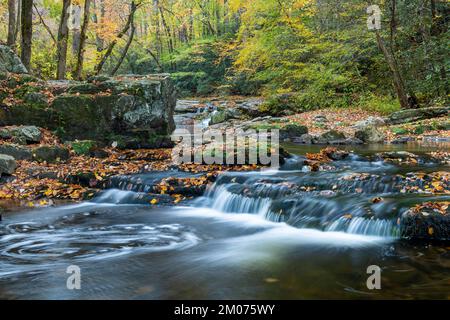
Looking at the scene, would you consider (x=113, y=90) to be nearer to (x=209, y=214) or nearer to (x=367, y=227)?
(x=209, y=214)

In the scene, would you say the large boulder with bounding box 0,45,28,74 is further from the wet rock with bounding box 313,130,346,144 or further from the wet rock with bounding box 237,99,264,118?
the wet rock with bounding box 237,99,264,118

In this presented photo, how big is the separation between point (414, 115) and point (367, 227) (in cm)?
1273

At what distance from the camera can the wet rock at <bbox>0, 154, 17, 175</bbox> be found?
842 cm

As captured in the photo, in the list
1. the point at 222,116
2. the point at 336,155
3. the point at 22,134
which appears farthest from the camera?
the point at 222,116

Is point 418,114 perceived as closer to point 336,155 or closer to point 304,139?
point 304,139

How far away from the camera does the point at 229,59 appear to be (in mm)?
31562

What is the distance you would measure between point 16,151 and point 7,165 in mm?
1068

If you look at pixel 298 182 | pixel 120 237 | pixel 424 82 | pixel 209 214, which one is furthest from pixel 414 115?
pixel 120 237

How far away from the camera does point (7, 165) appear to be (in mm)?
8477

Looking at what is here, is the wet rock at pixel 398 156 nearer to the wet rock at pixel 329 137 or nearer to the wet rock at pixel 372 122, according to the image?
the wet rock at pixel 329 137

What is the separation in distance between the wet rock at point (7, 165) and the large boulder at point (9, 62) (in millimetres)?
4678

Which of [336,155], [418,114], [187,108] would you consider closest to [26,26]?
[336,155]

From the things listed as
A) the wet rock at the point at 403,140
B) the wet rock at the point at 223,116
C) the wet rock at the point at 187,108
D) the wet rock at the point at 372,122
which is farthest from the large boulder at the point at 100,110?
the wet rock at the point at 187,108

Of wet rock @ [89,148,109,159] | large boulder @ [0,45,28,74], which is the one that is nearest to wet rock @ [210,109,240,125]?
large boulder @ [0,45,28,74]
